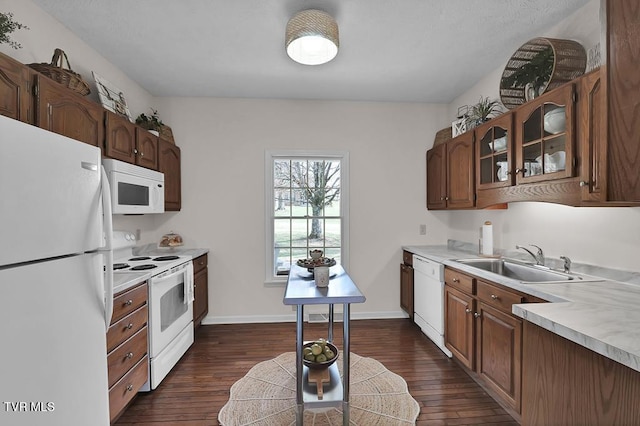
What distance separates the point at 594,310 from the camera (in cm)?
123

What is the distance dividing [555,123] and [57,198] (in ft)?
8.62

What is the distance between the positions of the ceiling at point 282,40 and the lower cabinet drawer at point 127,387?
2.47 metres

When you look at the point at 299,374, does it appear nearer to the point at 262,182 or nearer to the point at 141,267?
the point at 141,267

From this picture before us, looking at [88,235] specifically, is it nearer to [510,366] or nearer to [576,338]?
[576,338]

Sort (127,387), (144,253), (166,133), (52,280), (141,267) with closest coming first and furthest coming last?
1. (52,280)
2. (127,387)
3. (141,267)
4. (144,253)
5. (166,133)

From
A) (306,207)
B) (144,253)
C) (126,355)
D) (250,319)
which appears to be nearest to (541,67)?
(306,207)

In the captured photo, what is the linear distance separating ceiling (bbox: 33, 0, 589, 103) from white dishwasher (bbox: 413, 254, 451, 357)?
1934 millimetres

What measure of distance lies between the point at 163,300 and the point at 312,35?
2276 millimetres

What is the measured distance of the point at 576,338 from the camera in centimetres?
99

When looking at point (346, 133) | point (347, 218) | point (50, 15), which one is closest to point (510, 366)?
point (347, 218)

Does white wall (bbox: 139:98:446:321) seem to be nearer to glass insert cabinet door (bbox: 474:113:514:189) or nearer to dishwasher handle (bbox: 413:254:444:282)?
dishwasher handle (bbox: 413:254:444:282)

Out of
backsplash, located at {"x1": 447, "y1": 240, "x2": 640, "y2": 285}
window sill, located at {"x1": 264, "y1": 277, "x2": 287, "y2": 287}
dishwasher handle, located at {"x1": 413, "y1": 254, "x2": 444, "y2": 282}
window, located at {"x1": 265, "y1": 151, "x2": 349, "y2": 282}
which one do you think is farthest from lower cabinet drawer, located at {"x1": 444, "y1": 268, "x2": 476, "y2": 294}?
window sill, located at {"x1": 264, "y1": 277, "x2": 287, "y2": 287}

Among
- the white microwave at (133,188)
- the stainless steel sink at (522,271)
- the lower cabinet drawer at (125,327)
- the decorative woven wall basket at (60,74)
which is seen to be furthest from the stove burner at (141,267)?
the stainless steel sink at (522,271)

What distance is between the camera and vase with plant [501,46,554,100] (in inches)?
77.9
